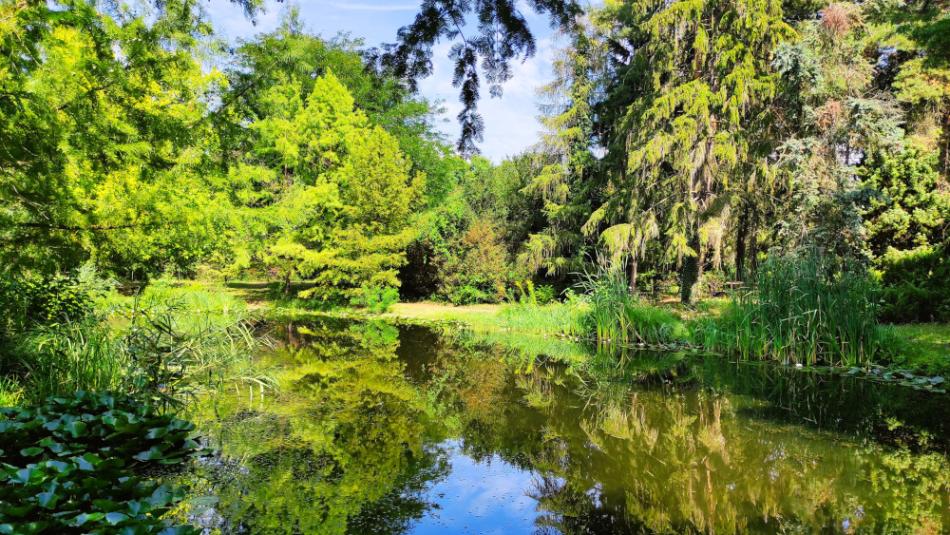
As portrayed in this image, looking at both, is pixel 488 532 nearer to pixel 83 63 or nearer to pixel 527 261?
pixel 83 63

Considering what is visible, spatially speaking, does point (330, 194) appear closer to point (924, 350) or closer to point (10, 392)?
point (10, 392)

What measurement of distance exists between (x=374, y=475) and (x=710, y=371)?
18.5 feet

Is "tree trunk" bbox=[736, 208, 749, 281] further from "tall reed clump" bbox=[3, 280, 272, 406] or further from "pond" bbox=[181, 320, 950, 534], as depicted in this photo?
"tall reed clump" bbox=[3, 280, 272, 406]

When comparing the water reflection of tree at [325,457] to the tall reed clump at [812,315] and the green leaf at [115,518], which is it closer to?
the green leaf at [115,518]

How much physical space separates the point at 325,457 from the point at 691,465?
2.79 metres

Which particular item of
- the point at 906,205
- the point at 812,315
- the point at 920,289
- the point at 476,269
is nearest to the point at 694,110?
the point at 906,205

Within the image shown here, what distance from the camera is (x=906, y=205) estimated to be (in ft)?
40.5

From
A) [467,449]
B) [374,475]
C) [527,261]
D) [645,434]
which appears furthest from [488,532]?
[527,261]

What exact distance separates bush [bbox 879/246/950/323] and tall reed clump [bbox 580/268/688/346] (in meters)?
3.86

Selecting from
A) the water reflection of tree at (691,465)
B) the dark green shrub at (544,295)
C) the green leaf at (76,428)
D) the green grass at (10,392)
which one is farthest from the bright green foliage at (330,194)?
the green leaf at (76,428)

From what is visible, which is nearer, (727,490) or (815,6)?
(727,490)

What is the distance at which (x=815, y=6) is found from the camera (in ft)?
46.6

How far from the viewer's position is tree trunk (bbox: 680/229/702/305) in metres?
14.1

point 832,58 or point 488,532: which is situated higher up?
point 832,58
